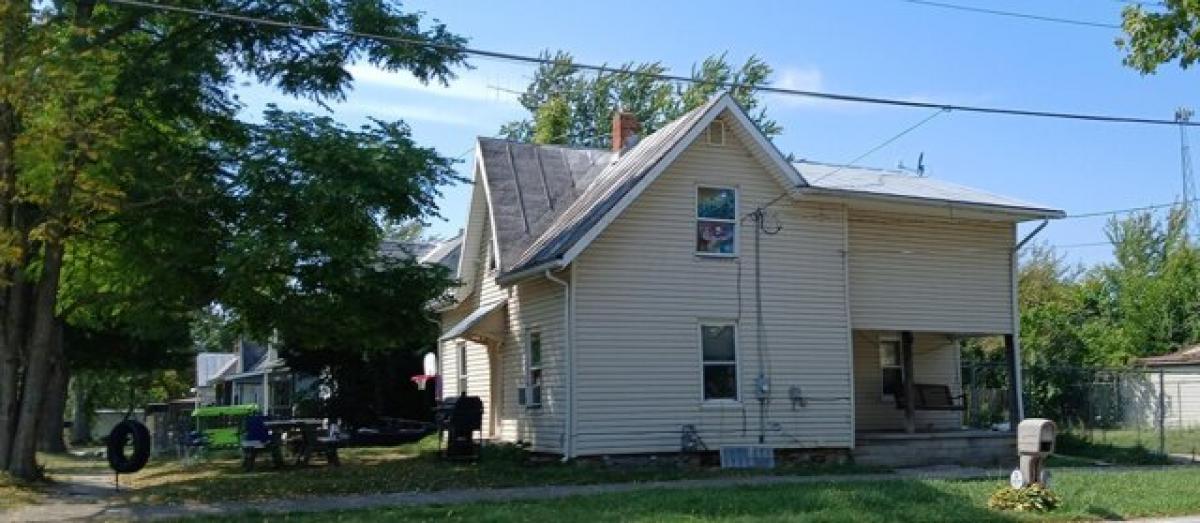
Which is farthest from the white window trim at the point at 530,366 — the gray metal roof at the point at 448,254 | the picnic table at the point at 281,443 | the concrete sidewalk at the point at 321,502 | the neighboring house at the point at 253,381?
the neighboring house at the point at 253,381

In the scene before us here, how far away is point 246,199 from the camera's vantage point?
58.9ft

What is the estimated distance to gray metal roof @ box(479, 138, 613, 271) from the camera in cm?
2250

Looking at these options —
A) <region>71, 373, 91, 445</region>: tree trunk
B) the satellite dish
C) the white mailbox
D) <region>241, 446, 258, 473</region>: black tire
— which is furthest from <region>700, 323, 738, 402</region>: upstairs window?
<region>71, 373, 91, 445</region>: tree trunk

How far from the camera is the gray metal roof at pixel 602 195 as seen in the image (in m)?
19.4

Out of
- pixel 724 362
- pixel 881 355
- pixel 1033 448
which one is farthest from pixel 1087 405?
pixel 1033 448

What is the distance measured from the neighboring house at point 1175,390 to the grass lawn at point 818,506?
601 inches

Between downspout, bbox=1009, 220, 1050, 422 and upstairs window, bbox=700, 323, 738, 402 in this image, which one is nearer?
upstairs window, bbox=700, 323, 738, 402

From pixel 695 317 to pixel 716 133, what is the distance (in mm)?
3545

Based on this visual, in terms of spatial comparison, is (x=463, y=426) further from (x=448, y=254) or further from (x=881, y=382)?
(x=448, y=254)

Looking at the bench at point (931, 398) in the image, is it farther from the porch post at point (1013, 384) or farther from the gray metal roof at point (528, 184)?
the gray metal roof at point (528, 184)

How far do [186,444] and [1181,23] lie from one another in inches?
863

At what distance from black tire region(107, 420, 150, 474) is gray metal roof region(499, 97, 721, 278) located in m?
7.02

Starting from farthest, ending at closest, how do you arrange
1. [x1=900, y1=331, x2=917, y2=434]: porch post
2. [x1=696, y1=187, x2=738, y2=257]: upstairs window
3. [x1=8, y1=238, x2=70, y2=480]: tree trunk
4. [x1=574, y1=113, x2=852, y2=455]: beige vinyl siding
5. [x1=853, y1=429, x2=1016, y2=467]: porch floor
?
[x1=900, y1=331, x2=917, y2=434]: porch post < [x1=853, y1=429, x2=1016, y2=467]: porch floor < [x1=696, y1=187, x2=738, y2=257]: upstairs window < [x1=574, y1=113, x2=852, y2=455]: beige vinyl siding < [x1=8, y1=238, x2=70, y2=480]: tree trunk

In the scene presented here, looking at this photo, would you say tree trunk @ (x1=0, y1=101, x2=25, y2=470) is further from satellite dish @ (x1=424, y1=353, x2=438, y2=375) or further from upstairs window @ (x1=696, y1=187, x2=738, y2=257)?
upstairs window @ (x1=696, y1=187, x2=738, y2=257)
